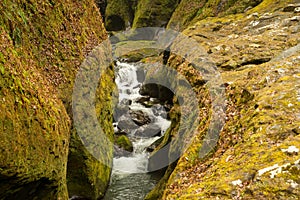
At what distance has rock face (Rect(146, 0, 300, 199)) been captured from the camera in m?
4.57

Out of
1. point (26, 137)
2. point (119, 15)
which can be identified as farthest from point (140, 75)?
point (119, 15)

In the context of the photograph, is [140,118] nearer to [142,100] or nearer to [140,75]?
[142,100]

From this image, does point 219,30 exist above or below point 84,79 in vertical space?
above

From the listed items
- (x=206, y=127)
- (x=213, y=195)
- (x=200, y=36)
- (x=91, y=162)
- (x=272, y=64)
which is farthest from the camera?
(x=200, y=36)

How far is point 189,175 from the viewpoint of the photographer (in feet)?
23.5

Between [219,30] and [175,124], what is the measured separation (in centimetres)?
742

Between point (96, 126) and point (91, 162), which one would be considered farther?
point (96, 126)

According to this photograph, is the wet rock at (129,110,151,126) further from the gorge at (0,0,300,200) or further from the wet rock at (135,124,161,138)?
the wet rock at (135,124,161,138)

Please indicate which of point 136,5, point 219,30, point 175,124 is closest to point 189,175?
point 175,124

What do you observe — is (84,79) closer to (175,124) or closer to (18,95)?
(175,124)

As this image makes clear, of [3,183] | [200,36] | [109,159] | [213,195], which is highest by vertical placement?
[200,36]

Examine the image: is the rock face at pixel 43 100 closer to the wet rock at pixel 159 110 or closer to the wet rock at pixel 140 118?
the wet rock at pixel 140 118

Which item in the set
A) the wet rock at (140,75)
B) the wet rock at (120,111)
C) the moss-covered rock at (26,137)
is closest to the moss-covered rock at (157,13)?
the wet rock at (140,75)

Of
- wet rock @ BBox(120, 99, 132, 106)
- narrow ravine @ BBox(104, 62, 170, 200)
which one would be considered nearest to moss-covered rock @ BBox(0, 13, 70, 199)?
narrow ravine @ BBox(104, 62, 170, 200)
